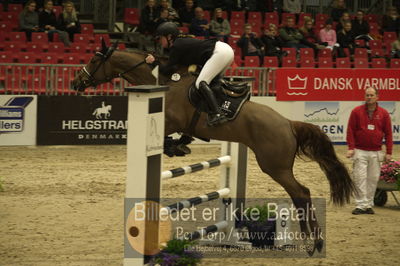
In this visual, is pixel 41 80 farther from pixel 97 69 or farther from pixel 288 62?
pixel 288 62

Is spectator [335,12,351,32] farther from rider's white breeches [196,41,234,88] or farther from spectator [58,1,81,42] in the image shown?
rider's white breeches [196,41,234,88]

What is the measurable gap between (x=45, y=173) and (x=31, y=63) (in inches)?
151

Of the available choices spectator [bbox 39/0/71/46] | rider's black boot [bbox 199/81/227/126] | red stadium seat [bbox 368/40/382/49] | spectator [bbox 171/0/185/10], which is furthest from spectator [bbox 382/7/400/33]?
rider's black boot [bbox 199/81/227/126]

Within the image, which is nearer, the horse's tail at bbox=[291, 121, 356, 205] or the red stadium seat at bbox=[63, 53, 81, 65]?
the horse's tail at bbox=[291, 121, 356, 205]

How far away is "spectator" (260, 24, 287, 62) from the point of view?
1783cm

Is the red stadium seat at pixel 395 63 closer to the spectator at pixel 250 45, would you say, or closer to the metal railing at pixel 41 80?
the spectator at pixel 250 45

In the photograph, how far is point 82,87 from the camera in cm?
965

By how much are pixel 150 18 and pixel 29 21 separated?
8.93 ft

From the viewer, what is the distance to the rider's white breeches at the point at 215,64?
8203 millimetres

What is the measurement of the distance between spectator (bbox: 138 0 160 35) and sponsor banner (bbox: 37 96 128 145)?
10.8 feet

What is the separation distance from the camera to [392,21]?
834 inches

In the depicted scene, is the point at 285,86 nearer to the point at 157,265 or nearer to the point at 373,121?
the point at 373,121

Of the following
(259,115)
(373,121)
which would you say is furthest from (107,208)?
(373,121)

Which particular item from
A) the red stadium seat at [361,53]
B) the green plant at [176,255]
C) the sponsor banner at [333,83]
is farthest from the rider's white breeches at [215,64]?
the red stadium seat at [361,53]
